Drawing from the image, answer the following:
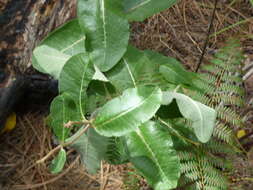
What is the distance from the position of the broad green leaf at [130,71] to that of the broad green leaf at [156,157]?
0.23 m

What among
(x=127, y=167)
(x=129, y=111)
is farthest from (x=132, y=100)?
(x=127, y=167)

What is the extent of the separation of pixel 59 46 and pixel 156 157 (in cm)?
53

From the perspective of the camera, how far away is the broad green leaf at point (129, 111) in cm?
94

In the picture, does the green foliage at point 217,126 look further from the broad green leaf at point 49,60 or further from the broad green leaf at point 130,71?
the broad green leaf at point 49,60

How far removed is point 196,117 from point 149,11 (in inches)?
15.3

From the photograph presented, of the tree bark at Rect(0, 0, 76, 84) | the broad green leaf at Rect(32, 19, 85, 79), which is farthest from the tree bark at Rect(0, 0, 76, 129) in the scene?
the broad green leaf at Rect(32, 19, 85, 79)

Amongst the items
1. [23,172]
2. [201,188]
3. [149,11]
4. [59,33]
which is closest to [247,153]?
[201,188]

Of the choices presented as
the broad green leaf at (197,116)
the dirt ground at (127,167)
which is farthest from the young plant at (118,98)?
the dirt ground at (127,167)

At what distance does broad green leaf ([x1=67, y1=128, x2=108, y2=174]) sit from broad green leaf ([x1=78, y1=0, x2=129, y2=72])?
0.22m

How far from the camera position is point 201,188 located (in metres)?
1.33

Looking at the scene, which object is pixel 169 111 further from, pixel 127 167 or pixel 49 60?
pixel 127 167

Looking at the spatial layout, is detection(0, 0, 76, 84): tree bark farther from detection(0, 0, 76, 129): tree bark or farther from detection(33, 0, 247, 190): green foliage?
detection(33, 0, 247, 190): green foliage

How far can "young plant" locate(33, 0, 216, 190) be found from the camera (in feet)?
3.18

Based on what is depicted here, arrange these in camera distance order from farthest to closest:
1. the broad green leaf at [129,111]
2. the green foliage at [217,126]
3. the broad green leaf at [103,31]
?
the green foliage at [217,126], the broad green leaf at [103,31], the broad green leaf at [129,111]
